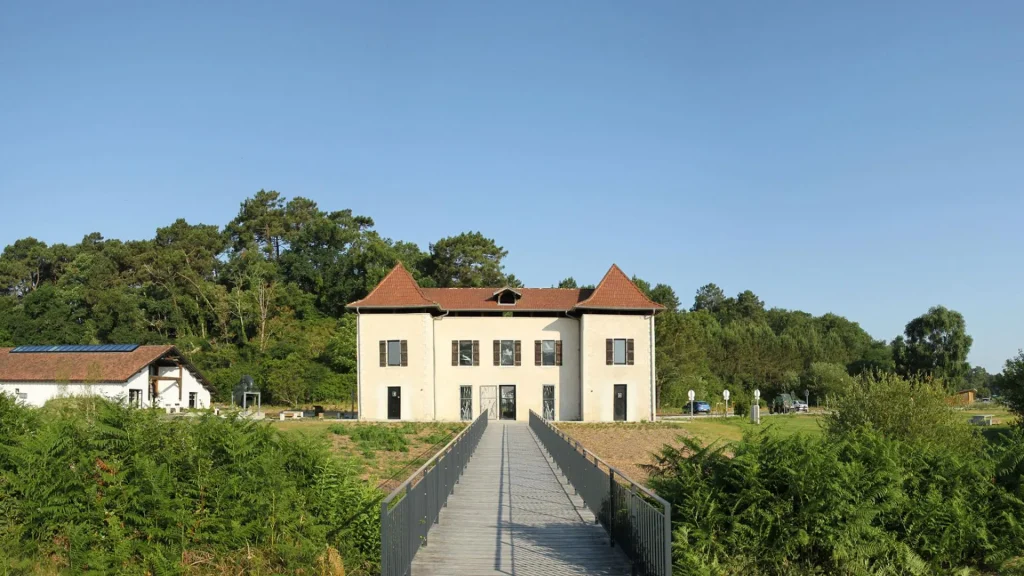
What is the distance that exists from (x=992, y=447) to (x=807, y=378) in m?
68.8

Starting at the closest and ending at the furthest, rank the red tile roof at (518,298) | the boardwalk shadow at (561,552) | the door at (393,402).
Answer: the boardwalk shadow at (561,552)
the door at (393,402)
the red tile roof at (518,298)

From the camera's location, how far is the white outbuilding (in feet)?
137

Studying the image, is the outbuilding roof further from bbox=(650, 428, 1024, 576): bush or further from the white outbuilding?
bbox=(650, 428, 1024, 576): bush

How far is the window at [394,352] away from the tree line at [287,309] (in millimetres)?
13153

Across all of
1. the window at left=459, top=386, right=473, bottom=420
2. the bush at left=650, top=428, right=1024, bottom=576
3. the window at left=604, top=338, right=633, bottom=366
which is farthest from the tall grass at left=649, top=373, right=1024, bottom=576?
the window at left=459, top=386, right=473, bottom=420

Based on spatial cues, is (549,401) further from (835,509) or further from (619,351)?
(835,509)

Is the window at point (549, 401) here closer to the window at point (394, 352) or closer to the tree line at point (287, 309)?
the window at point (394, 352)

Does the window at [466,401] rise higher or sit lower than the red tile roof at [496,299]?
lower

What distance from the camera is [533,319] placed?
41.0 metres

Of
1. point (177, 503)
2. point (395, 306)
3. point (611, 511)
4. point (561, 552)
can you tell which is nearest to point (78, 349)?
point (395, 306)

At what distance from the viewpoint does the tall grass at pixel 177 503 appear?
32.3 feet

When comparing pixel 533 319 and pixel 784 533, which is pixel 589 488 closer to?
pixel 784 533

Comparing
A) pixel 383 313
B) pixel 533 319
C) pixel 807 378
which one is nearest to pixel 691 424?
pixel 533 319

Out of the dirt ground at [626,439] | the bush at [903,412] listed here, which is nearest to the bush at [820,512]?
the bush at [903,412]
